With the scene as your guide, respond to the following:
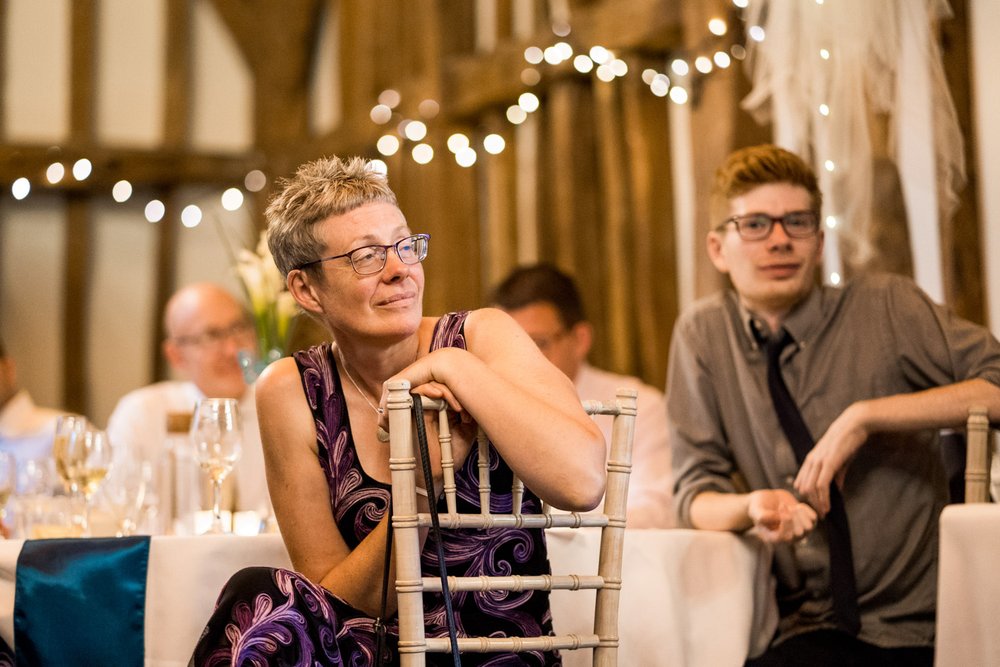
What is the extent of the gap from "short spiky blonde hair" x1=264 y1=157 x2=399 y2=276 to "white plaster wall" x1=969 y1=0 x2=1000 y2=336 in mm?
1919

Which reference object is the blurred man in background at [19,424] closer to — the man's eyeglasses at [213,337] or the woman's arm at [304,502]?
the man's eyeglasses at [213,337]

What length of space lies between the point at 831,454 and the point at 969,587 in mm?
519

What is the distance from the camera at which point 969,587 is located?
202 cm

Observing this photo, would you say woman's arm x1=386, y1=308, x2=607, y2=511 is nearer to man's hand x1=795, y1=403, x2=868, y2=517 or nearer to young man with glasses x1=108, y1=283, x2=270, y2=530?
man's hand x1=795, y1=403, x2=868, y2=517

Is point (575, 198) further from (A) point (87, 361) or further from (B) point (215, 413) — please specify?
(A) point (87, 361)

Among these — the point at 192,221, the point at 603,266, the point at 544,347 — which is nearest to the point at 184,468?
the point at 544,347

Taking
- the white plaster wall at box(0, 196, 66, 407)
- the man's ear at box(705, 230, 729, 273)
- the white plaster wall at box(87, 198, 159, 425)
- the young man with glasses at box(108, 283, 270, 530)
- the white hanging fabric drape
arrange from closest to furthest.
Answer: the man's ear at box(705, 230, 729, 273) → the white hanging fabric drape → the young man with glasses at box(108, 283, 270, 530) → the white plaster wall at box(0, 196, 66, 407) → the white plaster wall at box(87, 198, 159, 425)

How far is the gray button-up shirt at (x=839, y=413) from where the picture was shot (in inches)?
104

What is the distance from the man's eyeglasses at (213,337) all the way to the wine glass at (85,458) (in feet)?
6.53

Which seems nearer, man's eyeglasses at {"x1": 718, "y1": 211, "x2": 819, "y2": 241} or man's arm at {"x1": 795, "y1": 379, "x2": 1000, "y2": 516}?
man's arm at {"x1": 795, "y1": 379, "x2": 1000, "y2": 516}

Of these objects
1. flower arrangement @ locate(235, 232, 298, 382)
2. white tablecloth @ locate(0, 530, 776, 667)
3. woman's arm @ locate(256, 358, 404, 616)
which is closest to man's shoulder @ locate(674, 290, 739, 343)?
white tablecloth @ locate(0, 530, 776, 667)

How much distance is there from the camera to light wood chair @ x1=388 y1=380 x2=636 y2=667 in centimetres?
182

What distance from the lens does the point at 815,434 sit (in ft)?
9.09

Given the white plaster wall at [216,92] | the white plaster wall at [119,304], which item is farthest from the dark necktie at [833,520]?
the white plaster wall at [216,92]
